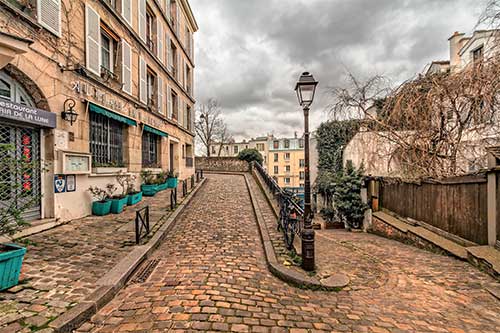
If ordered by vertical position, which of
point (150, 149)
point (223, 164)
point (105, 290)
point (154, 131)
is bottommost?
point (105, 290)

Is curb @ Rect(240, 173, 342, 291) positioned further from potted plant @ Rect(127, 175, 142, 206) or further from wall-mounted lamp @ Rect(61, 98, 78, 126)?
wall-mounted lamp @ Rect(61, 98, 78, 126)

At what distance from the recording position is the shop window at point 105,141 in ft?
24.8

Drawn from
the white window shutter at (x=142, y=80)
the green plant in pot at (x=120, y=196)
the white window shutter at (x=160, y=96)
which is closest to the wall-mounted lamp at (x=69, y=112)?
the green plant in pot at (x=120, y=196)

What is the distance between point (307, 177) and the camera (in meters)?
4.25

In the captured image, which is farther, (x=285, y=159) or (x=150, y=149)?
(x=285, y=159)

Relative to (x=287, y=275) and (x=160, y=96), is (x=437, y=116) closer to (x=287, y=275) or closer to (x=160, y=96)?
(x=287, y=275)

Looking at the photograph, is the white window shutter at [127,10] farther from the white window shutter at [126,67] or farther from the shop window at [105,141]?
the shop window at [105,141]

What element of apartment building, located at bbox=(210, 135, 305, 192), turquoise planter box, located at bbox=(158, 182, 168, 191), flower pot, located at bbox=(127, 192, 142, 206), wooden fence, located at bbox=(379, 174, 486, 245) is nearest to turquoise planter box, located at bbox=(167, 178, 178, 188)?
turquoise planter box, located at bbox=(158, 182, 168, 191)

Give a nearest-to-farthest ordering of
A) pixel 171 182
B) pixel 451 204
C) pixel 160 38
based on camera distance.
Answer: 1. pixel 451 204
2. pixel 160 38
3. pixel 171 182

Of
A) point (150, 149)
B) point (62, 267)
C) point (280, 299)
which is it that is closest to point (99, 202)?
point (62, 267)

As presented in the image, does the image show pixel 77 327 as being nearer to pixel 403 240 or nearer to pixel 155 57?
pixel 403 240

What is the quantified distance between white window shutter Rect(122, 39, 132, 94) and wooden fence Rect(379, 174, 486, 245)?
1093 centimetres

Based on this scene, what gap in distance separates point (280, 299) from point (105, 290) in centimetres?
238

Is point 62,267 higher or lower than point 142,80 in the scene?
lower
